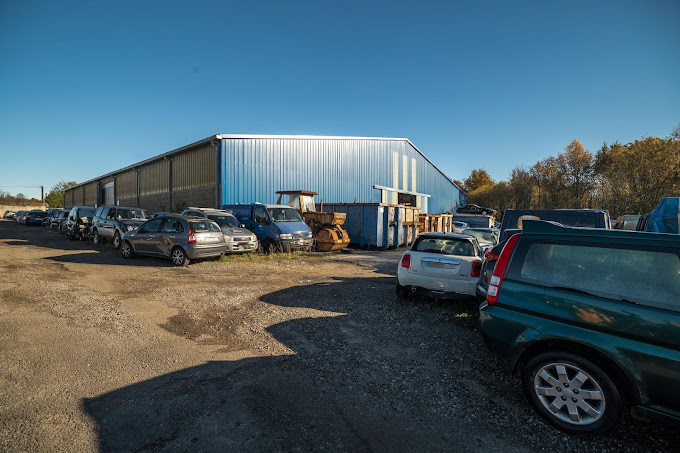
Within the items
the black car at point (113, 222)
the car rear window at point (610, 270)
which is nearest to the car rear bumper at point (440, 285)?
the car rear window at point (610, 270)

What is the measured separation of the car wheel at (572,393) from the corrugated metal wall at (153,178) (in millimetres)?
28814

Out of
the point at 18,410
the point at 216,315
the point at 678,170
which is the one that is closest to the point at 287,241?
the point at 216,315

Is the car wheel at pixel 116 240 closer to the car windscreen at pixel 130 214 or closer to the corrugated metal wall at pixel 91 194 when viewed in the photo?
the car windscreen at pixel 130 214

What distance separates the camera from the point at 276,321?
18.2 feet

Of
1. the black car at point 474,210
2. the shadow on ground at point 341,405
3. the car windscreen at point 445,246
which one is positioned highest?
the black car at point 474,210

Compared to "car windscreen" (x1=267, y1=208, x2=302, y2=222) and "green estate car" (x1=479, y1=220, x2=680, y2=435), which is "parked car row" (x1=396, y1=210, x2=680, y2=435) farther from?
"car windscreen" (x1=267, y1=208, x2=302, y2=222)

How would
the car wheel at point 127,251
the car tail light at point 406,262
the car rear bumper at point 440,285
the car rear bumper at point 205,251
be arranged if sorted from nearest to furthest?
1. the car rear bumper at point 440,285
2. the car tail light at point 406,262
3. the car rear bumper at point 205,251
4. the car wheel at point 127,251

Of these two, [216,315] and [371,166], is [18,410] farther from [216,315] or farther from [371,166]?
[371,166]

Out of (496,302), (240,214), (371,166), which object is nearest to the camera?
(496,302)

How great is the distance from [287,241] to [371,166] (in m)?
14.8

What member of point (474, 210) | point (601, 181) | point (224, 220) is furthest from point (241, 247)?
point (474, 210)

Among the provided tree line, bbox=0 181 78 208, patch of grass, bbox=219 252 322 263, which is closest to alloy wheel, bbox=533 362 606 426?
patch of grass, bbox=219 252 322 263

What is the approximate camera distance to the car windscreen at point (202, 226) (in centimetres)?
1066

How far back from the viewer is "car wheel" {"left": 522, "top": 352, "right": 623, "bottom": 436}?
274 centimetres
